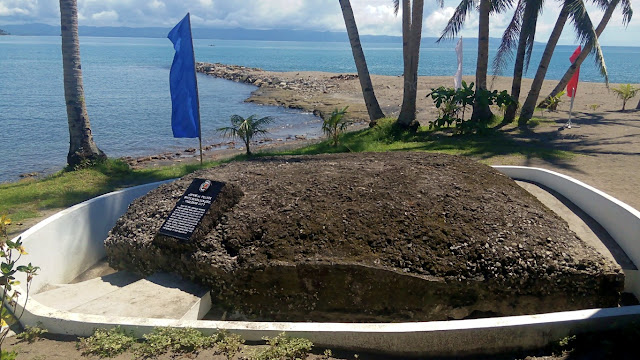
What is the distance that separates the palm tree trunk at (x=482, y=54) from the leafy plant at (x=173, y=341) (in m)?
12.0

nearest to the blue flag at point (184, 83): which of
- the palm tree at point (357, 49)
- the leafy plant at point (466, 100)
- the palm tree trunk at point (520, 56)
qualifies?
the palm tree at point (357, 49)

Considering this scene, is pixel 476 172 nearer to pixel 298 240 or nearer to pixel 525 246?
pixel 525 246

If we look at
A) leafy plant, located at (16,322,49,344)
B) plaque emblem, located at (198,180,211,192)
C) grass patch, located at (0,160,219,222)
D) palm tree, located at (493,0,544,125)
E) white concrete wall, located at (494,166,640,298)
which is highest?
palm tree, located at (493,0,544,125)

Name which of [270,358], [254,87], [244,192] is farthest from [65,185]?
[254,87]

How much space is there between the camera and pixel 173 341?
420 cm

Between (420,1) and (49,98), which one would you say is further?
(49,98)

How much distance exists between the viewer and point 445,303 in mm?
4988

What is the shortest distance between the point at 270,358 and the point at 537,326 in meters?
2.27

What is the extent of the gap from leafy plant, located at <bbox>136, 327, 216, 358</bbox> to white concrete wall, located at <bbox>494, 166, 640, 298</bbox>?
14.8 ft

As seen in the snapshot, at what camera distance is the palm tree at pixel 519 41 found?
47.9 feet

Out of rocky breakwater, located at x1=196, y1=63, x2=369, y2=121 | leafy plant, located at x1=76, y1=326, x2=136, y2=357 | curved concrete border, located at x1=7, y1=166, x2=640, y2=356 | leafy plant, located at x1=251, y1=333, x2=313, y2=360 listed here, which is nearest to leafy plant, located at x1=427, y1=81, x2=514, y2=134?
rocky breakwater, located at x1=196, y1=63, x2=369, y2=121

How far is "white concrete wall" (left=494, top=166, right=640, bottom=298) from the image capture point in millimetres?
5629

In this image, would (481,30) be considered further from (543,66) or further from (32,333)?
(32,333)

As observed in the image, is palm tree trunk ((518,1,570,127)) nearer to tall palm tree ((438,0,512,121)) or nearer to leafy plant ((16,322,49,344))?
tall palm tree ((438,0,512,121))
